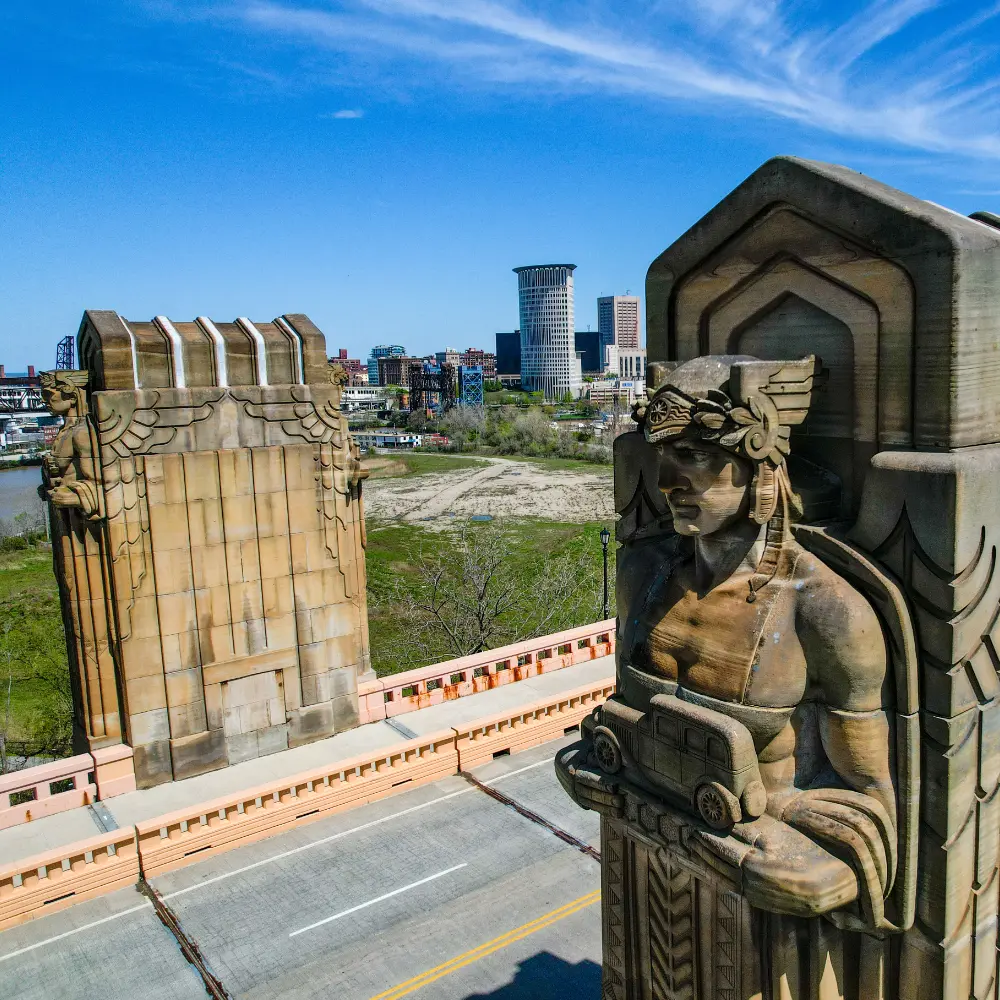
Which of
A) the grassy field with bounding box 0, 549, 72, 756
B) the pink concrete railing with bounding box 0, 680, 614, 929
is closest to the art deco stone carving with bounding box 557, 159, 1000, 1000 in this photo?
the pink concrete railing with bounding box 0, 680, 614, 929

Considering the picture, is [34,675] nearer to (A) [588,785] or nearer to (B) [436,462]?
(A) [588,785]

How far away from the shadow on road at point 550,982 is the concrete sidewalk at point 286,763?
5.31m

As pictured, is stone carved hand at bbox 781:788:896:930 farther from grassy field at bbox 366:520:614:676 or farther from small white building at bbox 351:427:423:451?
small white building at bbox 351:427:423:451

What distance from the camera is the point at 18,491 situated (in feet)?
278

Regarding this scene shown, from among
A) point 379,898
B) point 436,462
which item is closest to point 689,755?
point 379,898

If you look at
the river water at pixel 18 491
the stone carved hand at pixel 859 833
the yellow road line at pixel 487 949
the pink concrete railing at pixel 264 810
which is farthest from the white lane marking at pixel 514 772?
the river water at pixel 18 491

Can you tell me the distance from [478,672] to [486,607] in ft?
30.5

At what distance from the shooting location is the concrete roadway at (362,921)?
34.1ft

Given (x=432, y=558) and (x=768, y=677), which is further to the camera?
(x=432, y=558)

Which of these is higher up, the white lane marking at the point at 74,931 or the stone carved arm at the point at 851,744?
the stone carved arm at the point at 851,744

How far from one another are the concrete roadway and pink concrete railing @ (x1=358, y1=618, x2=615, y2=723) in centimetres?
298

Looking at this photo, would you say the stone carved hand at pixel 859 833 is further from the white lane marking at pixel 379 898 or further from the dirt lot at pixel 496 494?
the dirt lot at pixel 496 494

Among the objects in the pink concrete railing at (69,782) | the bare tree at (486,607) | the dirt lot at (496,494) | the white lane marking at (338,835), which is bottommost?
the dirt lot at (496,494)

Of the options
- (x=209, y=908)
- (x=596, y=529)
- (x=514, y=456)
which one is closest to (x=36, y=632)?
(x=209, y=908)
